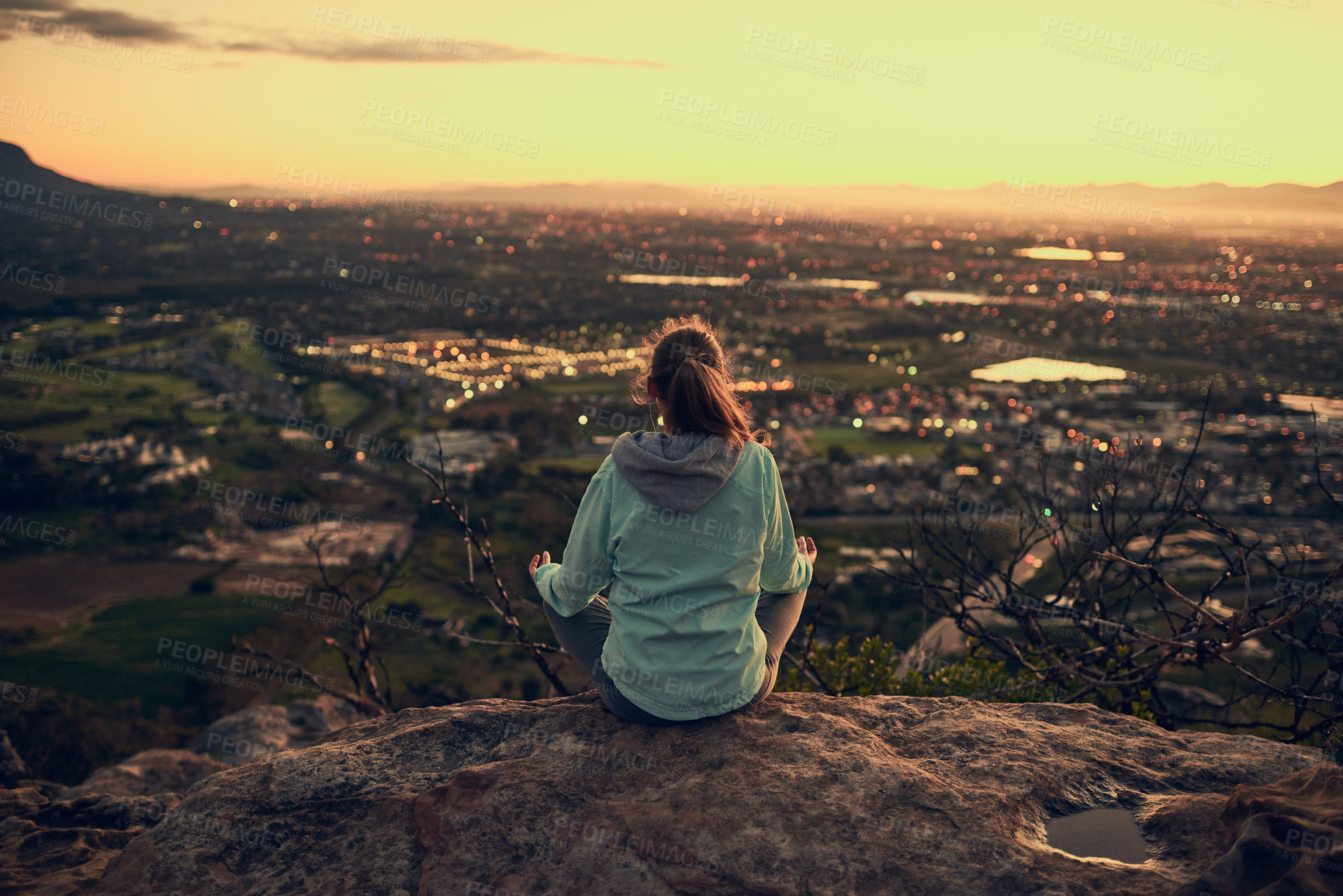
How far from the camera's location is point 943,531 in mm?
5738

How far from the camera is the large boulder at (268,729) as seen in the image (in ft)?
23.1

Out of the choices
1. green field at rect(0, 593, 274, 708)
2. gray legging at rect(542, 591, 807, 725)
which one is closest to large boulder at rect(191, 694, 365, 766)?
gray legging at rect(542, 591, 807, 725)

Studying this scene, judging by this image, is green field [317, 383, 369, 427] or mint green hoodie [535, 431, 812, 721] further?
green field [317, 383, 369, 427]

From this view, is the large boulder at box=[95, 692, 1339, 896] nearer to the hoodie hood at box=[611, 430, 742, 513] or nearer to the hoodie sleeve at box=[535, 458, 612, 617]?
the hoodie sleeve at box=[535, 458, 612, 617]

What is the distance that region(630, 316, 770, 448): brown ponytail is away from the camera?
301 centimetres

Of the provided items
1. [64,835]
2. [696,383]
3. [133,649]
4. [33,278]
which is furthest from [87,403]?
[696,383]

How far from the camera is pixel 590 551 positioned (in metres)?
3.08

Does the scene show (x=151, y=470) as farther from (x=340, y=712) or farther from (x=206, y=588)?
(x=340, y=712)

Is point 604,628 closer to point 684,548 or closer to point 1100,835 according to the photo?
point 684,548

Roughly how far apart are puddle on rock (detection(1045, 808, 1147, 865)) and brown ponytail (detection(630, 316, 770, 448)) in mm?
1809

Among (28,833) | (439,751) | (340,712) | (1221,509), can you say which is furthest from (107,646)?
(1221,509)

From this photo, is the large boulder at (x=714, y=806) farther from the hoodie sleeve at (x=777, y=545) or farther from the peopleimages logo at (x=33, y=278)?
the peopleimages logo at (x=33, y=278)

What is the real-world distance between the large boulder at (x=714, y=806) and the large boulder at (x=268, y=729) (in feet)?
13.3

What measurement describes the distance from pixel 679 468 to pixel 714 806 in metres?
1.24
